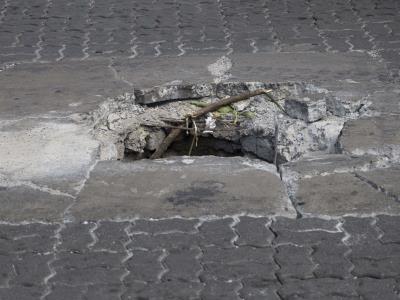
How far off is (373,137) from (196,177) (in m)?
1.15

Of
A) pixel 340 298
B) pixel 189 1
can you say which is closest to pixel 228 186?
pixel 340 298

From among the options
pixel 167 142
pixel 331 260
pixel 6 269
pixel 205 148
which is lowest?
pixel 205 148

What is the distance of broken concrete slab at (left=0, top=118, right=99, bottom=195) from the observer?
496cm

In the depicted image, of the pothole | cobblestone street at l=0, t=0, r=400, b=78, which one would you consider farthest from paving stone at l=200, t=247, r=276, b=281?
cobblestone street at l=0, t=0, r=400, b=78

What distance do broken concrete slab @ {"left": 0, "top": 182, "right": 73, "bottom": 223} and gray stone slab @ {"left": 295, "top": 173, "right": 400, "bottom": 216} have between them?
49.7 inches

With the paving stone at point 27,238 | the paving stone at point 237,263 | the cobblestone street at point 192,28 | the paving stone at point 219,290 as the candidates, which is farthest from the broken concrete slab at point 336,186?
the cobblestone street at point 192,28

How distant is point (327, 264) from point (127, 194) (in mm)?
1274

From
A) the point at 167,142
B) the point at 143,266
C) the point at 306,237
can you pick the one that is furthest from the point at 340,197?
the point at 167,142

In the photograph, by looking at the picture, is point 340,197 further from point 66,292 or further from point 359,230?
point 66,292

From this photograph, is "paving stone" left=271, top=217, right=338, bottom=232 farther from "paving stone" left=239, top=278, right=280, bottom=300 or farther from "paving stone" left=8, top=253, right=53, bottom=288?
"paving stone" left=8, top=253, right=53, bottom=288

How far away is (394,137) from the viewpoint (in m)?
Result: 5.30

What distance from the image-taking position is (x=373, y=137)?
17.5 feet

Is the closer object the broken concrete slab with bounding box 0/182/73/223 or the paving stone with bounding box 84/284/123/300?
the paving stone with bounding box 84/284/123/300

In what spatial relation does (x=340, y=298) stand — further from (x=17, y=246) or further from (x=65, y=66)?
(x=65, y=66)
